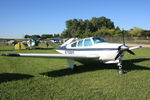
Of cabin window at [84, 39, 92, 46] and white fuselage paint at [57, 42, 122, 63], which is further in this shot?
cabin window at [84, 39, 92, 46]

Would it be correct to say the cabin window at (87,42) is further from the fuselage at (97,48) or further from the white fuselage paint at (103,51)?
the white fuselage paint at (103,51)

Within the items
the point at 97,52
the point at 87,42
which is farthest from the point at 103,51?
the point at 87,42

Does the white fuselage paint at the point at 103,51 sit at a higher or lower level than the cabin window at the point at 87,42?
lower

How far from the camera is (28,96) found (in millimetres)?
5383

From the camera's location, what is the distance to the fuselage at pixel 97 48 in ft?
27.7

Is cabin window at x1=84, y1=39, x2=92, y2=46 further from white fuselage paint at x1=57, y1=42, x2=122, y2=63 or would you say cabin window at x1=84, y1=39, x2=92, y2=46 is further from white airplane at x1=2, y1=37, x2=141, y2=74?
white fuselage paint at x1=57, y1=42, x2=122, y2=63

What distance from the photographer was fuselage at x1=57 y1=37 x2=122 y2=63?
8.45m

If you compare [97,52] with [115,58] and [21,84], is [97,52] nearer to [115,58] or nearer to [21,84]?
[115,58]

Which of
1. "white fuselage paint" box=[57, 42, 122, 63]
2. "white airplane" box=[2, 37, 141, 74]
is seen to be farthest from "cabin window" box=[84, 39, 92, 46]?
"white fuselage paint" box=[57, 42, 122, 63]

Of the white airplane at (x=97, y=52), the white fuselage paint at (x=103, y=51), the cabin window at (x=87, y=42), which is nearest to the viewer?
the white airplane at (x=97, y=52)

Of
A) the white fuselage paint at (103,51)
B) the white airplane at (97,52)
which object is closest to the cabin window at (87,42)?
the white airplane at (97,52)

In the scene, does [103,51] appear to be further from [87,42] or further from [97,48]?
[87,42]

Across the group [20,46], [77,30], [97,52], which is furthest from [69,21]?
[97,52]

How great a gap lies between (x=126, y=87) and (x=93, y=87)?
1.16 metres
